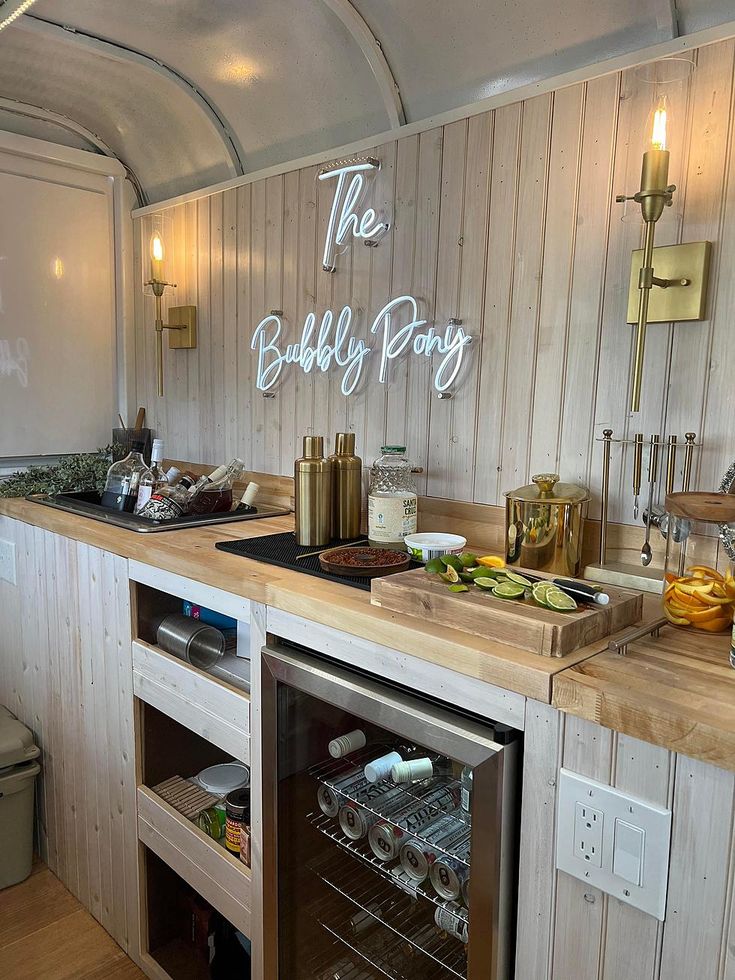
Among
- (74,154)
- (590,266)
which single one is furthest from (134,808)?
(74,154)

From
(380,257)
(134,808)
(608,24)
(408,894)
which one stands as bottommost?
(134,808)

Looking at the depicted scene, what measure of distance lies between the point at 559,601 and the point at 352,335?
1.15 meters

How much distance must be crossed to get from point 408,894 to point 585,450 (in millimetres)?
950

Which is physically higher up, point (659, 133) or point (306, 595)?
point (659, 133)

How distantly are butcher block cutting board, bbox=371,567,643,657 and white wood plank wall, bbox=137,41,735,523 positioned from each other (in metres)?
0.43

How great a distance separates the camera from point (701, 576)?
116 centimetres

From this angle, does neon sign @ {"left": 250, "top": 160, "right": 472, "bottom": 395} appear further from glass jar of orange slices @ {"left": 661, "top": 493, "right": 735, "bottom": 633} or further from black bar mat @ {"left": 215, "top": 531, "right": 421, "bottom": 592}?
glass jar of orange slices @ {"left": 661, "top": 493, "right": 735, "bottom": 633}

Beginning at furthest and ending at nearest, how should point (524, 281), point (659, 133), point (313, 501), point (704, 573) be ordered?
point (313, 501), point (524, 281), point (659, 133), point (704, 573)

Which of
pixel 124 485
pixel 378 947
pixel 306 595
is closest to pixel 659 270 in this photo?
pixel 306 595

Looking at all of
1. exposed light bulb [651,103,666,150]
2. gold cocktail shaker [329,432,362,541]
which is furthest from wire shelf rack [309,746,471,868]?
exposed light bulb [651,103,666,150]

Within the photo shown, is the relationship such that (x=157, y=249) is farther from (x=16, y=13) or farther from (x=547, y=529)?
(x=547, y=529)

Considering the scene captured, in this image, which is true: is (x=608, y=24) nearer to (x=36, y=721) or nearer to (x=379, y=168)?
(x=379, y=168)

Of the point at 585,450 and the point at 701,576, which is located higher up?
the point at 585,450

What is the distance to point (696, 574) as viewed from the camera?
1169 mm
